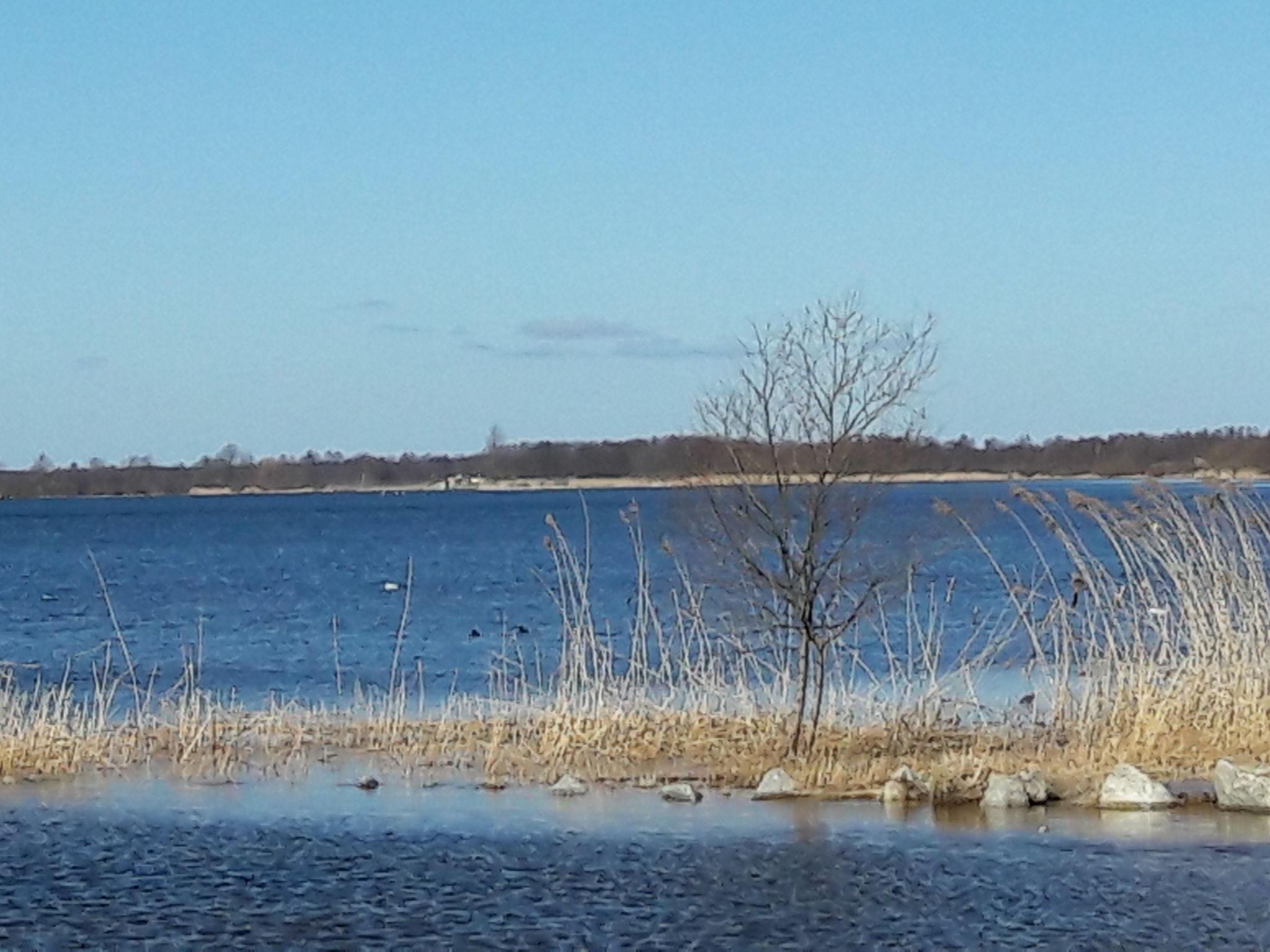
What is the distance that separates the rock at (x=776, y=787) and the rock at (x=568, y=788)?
4.88 ft

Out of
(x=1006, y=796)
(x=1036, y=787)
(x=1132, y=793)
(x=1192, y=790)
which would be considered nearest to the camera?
(x=1132, y=793)

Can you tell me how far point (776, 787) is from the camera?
612 inches

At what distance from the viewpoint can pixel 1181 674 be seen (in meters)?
17.3

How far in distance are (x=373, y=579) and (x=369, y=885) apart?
2054 inches

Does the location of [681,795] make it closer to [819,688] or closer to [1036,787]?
[819,688]

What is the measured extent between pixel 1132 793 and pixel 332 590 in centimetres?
4487

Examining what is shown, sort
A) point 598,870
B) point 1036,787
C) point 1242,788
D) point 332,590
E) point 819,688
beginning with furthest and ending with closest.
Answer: point 332,590, point 819,688, point 1036,787, point 1242,788, point 598,870

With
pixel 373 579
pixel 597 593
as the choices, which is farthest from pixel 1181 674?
pixel 373 579

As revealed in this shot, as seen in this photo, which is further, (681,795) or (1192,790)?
(681,795)

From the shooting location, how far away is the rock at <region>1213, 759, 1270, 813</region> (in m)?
14.0

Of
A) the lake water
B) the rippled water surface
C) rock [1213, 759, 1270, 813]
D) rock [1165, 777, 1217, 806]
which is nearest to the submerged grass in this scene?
rock [1165, 777, 1217, 806]

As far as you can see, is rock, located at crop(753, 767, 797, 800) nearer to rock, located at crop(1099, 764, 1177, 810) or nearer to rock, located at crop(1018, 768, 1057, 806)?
rock, located at crop(1018, 768, 1057, 806)

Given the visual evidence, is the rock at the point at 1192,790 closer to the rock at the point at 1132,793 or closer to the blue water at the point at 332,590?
the rock at the point at 1132,793

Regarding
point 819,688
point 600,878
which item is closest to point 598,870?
point 600,878
